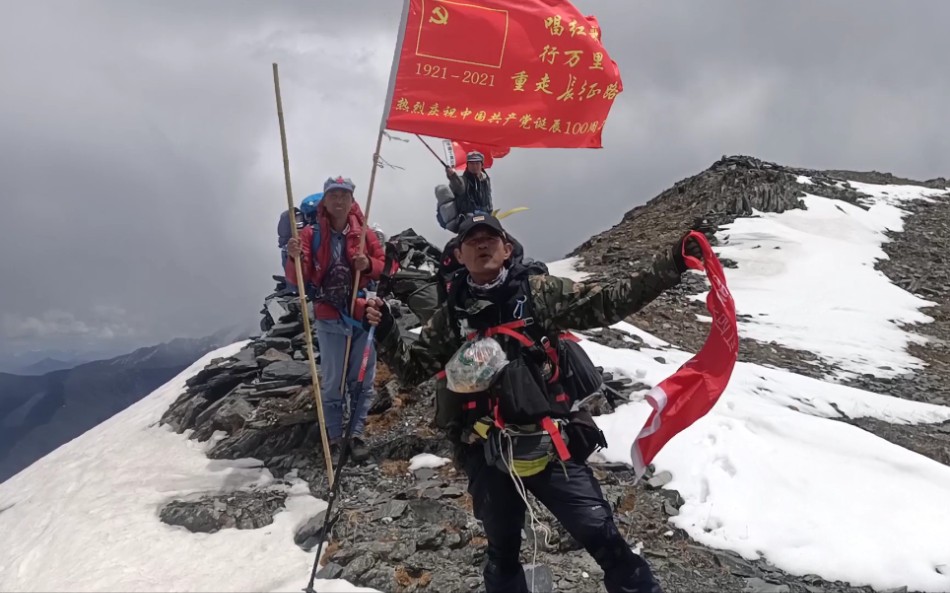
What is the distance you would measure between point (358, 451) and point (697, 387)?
4881 millimetres

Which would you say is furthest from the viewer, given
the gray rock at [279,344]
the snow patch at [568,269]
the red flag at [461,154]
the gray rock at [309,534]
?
the snow patch at [568,269]

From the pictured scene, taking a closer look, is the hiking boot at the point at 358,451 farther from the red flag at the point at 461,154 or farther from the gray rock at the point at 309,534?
the red flag at the point at 461,154

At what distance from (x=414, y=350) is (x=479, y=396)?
1.94ft

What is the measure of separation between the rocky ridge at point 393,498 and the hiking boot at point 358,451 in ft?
0.36

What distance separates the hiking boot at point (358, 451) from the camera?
7344 mm

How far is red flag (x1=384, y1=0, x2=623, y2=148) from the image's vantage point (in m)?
5.12

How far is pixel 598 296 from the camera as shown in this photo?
369 cm

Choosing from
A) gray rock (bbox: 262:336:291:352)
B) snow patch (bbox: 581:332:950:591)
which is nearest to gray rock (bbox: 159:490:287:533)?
gray rock (bbox: 262:336:291:352)

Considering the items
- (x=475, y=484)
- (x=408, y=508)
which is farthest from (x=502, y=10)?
(x=408, y=508)

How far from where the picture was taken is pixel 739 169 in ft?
111

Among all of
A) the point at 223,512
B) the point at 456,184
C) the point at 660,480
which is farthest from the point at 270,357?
the point at 660,480

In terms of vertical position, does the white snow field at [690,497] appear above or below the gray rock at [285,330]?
below

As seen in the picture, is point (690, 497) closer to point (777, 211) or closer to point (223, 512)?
point (223, 512)

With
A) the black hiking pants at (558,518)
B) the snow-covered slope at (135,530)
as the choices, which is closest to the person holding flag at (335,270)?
the snow-covered slope at (135,530)
